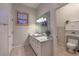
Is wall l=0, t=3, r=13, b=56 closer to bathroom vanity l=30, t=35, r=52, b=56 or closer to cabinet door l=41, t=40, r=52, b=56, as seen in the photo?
bathroom vanity l=30, t=35, r=52, b=56

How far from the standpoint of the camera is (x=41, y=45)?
5.67ft

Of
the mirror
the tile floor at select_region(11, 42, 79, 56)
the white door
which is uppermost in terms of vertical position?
the mirror

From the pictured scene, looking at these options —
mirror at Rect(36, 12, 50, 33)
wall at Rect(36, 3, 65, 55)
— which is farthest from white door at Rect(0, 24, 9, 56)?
wall at Rect(36, 3, 65, 55)

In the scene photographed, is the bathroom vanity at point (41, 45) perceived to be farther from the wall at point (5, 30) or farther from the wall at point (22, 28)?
the wall at point (5, 30)

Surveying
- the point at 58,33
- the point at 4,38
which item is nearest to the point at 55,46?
the point at 58,33

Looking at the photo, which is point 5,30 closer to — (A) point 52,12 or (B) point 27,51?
(B) point 27,51

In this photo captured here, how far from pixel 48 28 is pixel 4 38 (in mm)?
791

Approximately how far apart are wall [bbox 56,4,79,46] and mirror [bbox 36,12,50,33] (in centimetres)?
18

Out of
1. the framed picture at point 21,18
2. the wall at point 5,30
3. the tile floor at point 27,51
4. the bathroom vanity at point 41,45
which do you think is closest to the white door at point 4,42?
the wall at point 5,30

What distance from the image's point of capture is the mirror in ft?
5.83

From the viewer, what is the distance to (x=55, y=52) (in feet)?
5.82

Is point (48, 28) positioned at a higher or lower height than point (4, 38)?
higher

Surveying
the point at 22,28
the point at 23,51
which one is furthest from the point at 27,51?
the point at 22,28

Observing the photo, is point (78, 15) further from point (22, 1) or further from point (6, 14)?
point (6, 14)
